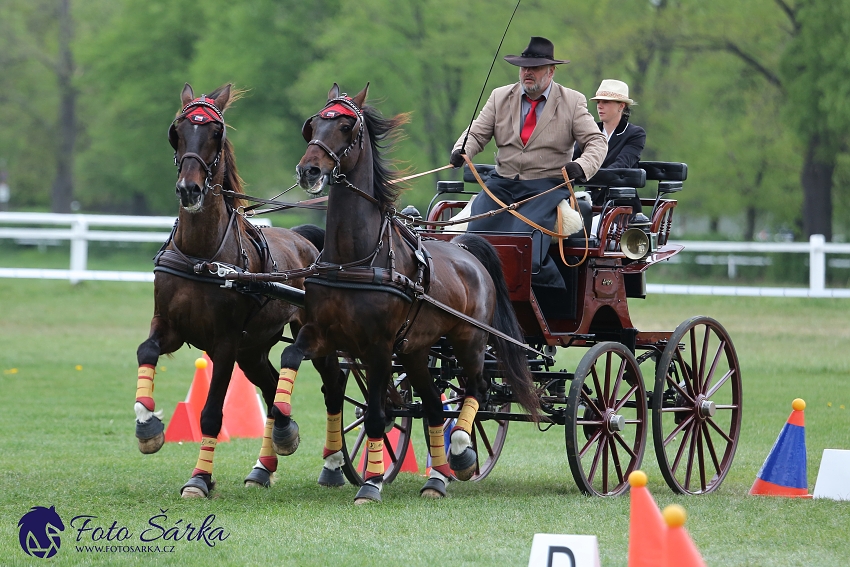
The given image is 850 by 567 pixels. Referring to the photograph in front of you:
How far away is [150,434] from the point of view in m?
6.59

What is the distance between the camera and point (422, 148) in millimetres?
32312

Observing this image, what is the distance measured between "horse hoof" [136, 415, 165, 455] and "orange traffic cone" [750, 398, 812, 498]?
3.74 m

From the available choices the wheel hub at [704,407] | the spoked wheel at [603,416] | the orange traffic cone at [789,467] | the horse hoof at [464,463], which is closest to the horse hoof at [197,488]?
the horse hoof at [464,463]

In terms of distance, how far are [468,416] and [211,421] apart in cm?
152

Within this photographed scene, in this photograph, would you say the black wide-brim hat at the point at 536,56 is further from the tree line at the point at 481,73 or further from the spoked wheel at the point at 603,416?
the tree line at the point at 481,73

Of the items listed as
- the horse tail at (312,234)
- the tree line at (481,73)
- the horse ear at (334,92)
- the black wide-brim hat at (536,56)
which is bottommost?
the horse tail at (312,234)

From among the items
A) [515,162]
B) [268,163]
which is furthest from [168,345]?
[268,163]

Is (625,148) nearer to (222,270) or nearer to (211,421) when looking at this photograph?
(222,270)

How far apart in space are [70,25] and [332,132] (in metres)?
40.1

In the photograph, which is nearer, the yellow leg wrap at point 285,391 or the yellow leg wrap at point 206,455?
the yellow leg wrap at point 285,391

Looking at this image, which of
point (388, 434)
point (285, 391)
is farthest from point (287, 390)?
point (388, 434)

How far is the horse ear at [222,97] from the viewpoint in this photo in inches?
279

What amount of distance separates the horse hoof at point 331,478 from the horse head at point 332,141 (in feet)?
7.05

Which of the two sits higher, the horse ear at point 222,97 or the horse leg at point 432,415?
the horse ear at point 222,97
